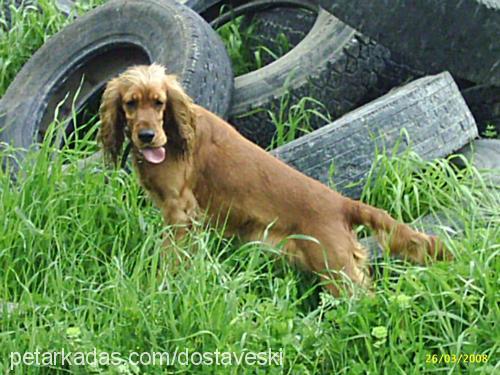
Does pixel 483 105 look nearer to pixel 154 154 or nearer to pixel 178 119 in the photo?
pixel 178 119

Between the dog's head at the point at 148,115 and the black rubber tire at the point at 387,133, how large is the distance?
71 centimetres

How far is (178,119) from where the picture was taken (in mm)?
5391

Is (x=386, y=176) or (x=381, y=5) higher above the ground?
(x=381, y=5)

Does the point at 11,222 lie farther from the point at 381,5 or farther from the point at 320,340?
the point at 381,5

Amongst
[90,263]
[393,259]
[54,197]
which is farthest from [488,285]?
[54,197]

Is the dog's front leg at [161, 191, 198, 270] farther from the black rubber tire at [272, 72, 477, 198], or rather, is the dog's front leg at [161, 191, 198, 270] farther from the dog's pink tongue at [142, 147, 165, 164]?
the black rubber tire at [272, 72, 477, 198]

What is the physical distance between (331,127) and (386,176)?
367 millimetres

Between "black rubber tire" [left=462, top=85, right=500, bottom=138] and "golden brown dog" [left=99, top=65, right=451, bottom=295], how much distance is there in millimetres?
1736

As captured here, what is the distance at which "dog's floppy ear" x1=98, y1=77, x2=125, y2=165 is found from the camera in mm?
5395

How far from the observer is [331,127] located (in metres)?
6.02
